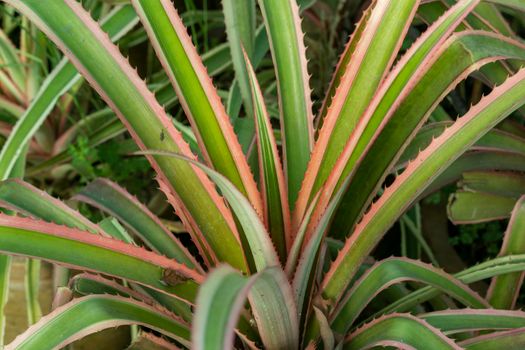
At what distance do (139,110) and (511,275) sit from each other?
479 millimetres

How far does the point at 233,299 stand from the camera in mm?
420

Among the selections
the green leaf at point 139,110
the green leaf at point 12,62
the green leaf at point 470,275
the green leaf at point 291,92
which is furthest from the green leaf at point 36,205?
the green leaf at point 12,62

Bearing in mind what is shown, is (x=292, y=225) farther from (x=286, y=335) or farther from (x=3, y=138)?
(x=3, y=138)

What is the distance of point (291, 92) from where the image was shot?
726 millimetres

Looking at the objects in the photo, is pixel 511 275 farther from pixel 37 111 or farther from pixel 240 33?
pixel 37 111

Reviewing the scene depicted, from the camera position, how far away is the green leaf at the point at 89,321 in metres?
0.61

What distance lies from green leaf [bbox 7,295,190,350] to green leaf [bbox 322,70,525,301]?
0.55 feet

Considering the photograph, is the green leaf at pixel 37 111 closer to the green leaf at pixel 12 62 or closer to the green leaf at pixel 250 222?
the green leaf at pixel 12 62

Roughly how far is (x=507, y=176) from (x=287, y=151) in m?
0.38

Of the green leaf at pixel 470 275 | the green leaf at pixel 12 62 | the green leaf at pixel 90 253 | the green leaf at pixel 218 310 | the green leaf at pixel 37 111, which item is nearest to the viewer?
the green leaf at pixel 218 310

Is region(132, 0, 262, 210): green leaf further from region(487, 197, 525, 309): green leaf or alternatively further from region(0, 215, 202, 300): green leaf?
region(487, 197, 525, 309): green leaf

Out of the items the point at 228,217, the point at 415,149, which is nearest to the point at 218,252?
the point at 228,217

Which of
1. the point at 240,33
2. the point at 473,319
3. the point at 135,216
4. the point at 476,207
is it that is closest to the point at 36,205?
the point at 135,216

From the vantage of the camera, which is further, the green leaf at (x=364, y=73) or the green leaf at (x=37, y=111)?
Answer: the green leaf at (x=37, y=111)
